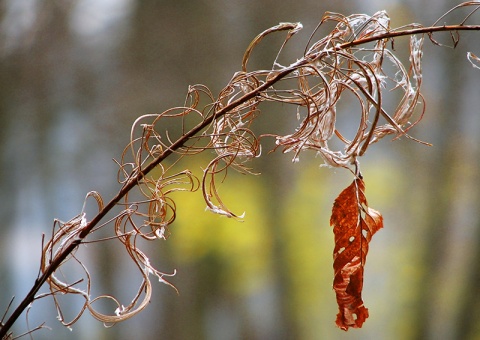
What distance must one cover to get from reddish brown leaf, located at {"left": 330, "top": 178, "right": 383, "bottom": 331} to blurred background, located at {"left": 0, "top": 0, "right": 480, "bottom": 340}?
101 centimetres

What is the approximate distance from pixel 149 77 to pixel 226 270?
1.55 ft

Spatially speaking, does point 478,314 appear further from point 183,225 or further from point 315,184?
point 183,225

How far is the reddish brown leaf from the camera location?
33cm

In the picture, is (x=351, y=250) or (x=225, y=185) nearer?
(x=351, y=250)

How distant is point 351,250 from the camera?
34 centimetres

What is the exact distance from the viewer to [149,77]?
54.2 inches

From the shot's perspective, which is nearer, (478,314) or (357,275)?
(357,275)

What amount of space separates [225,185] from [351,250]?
41.9 inches

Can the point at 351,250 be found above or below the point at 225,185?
below

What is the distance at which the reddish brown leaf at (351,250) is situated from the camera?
13.2 inches

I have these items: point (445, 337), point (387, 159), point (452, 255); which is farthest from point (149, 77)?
point (445, 337)

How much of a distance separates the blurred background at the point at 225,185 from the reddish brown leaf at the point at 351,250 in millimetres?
1013

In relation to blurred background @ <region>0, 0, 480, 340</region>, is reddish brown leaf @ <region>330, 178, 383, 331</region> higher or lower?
lower

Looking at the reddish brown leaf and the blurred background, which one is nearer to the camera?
the reddish brown leaf
